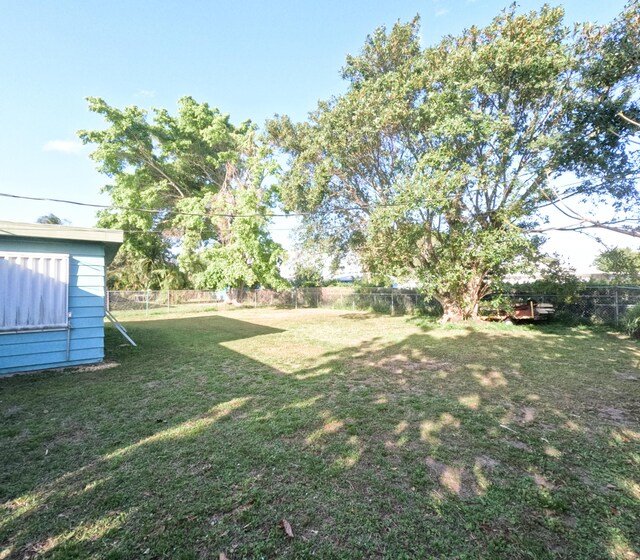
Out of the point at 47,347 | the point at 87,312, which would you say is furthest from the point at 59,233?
the point at 47,347

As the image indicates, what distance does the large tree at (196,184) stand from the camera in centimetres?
1688

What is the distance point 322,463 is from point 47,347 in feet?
17.0

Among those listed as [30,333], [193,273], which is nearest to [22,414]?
[30,333]

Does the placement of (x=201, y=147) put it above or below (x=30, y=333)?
above

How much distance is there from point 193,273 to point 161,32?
13.7 meters

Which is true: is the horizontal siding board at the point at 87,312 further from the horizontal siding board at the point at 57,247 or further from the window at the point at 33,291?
the horizontal siding board at the point at 57,247

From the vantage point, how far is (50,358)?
502 cm

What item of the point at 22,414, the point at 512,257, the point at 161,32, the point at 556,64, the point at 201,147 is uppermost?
the point at 201,147

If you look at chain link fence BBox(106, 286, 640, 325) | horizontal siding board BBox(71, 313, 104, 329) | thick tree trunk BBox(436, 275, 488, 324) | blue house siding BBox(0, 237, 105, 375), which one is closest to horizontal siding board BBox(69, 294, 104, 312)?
blue house siding BBox(0, 237, 105, 375)

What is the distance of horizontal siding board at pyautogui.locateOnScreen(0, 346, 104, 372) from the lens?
4.76 m

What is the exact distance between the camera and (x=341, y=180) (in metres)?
11.5

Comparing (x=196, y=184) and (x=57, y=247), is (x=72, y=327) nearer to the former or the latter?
(x=57, y=247)

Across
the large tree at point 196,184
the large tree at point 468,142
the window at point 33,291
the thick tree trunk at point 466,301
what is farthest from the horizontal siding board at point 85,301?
the large tree at point 196,184

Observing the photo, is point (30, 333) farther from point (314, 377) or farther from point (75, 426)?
point (314, 377)
